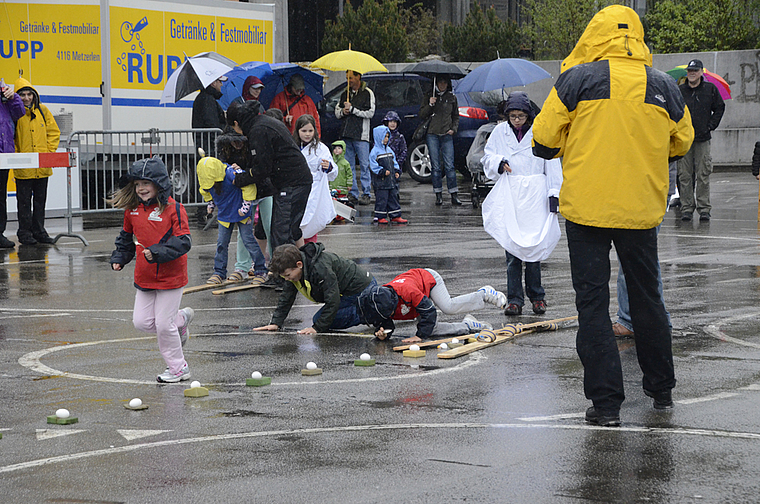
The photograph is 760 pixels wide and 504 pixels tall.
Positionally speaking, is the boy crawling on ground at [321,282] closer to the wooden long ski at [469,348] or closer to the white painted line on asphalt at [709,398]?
the wooden long ski at [469,348]

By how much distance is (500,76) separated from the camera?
19.2 metres

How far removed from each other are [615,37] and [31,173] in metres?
11.1

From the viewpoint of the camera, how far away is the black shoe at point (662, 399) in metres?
6.05

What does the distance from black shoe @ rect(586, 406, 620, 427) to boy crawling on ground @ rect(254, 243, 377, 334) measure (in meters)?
3.00

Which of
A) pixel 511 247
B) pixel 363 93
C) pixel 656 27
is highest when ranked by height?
pixel 656 27

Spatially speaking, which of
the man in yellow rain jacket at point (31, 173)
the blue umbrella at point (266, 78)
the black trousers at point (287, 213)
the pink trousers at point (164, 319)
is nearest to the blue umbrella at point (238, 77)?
the blue umbrella at point (266, 78)

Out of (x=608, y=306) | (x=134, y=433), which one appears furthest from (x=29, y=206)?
(x=608, y=306)

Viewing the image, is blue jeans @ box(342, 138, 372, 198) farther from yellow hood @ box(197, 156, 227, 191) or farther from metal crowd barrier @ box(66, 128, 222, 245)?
yellow hood @ box(197, 156, 227, 191)

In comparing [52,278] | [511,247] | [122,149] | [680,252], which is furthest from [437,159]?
[511,247]

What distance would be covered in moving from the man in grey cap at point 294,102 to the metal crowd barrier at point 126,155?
3.91 ft

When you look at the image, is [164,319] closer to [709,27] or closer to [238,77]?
[238,77]

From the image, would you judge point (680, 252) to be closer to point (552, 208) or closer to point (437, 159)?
point (552, 208)

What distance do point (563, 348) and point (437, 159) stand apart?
471 inches

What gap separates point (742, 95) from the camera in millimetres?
26094
